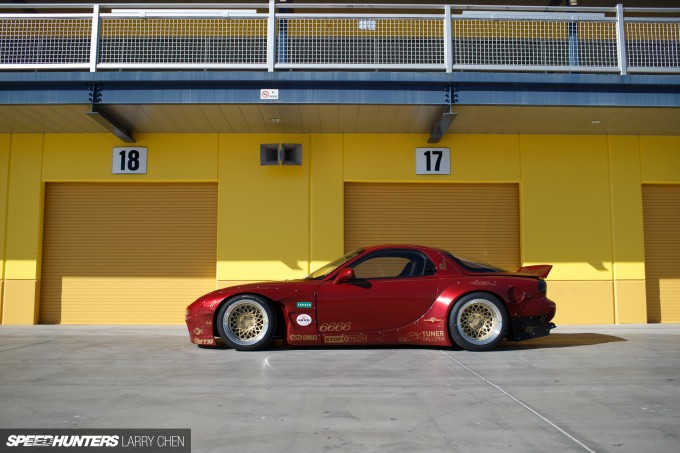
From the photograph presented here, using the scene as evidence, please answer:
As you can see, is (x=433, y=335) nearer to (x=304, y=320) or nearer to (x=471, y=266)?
(x=471, y=266)

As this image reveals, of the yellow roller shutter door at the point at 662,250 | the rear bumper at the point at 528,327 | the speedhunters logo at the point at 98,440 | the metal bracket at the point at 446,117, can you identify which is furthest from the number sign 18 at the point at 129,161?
the yellow roller shutter door at the point at 662,250

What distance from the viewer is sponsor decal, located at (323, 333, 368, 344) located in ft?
22.0

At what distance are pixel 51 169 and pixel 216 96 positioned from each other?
12.9 ft

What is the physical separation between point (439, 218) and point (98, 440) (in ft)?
27.1

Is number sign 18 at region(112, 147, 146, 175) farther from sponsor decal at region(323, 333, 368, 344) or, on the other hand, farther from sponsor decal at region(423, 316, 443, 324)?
sponsor decal at region(423, 316, 443, 324)

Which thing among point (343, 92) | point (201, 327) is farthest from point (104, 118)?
point (201, 327)

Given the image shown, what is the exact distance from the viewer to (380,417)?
3902mm

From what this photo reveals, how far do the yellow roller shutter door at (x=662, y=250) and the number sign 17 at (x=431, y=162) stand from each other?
151 inches

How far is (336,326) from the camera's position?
22.0 feet

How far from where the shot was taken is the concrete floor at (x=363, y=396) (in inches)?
137

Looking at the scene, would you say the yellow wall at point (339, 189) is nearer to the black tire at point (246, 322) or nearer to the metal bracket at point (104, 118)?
the metal bracket at point (104, 118)

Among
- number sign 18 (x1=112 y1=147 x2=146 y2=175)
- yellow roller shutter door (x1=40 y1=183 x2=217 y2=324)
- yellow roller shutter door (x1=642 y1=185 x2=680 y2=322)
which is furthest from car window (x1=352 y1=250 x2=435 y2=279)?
yellow roller shutter door (x1=642 y1=185 x2=680 y2=322)

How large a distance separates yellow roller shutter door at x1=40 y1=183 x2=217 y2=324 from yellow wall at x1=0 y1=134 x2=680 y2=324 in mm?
279

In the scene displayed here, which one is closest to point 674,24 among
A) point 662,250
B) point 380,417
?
point 662,250
